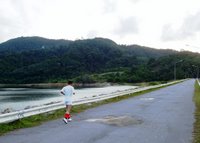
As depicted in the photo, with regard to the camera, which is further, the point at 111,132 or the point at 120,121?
Result: the point at 120,121

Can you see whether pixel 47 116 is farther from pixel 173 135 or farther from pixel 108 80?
pixel 108 80

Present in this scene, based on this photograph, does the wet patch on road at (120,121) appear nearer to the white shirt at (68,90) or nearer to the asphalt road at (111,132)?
the asphalt road at (111,132)

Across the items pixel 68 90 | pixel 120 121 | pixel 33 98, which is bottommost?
pixel 33 98

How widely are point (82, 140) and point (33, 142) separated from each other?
133cm

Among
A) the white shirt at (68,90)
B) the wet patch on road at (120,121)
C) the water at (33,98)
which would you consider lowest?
the water at (33,98)

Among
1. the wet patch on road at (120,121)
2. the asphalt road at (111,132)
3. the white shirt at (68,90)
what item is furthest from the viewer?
the white shirt at (68,90)

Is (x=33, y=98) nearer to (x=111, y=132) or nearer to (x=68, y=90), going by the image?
(x=68, y=90)

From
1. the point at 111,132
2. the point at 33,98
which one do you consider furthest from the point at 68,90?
the point at 33,98

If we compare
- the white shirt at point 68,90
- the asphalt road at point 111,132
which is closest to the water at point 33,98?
the white shirt at point 68,90

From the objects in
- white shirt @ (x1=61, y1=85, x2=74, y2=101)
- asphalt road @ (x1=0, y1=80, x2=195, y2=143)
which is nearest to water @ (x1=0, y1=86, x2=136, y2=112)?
white shirt @ (x1=61, y1=85, x2=74, y2=101)

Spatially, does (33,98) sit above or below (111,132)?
below

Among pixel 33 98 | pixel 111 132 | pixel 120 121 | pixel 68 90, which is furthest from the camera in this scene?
pixel 33 98

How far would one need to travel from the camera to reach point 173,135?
35.1 feet

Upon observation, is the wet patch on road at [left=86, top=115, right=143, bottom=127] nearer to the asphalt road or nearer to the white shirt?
the asphalt road
